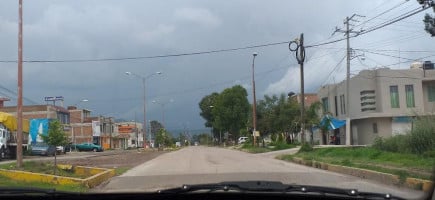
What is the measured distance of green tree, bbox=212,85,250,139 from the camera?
92.1 meters

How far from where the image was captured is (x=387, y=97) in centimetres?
5066

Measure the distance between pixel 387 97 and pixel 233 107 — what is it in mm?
43740

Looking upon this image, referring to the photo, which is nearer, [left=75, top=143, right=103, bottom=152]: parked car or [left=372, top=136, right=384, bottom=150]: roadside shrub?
[left=372, top=136, right=384, bottom=150]: roadside shrub

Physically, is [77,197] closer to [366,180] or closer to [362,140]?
[366,180]

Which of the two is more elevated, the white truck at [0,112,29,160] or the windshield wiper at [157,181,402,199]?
the white truck at [0,112,29,160]

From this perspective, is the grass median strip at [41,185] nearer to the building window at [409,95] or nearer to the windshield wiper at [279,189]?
the windshield wiper at [279,189]

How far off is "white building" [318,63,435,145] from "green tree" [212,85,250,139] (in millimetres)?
37685

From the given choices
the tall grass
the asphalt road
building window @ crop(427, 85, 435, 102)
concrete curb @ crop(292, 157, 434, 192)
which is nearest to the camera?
concrete curb @ crop(292, 157, 434, 192)

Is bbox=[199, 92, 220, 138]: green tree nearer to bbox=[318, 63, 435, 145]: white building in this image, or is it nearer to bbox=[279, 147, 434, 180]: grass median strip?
bbox=[318, 63, 435, 145]: white building

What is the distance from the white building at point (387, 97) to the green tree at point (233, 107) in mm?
37685

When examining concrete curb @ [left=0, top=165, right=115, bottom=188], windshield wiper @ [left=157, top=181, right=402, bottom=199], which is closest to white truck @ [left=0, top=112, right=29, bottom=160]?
concrete curb @ [left=0, top=165, right=115, bottom=188]

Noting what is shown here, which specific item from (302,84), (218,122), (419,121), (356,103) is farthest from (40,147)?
(218,122)

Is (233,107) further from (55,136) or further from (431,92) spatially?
(55,136)

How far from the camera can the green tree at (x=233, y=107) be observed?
9206cm
